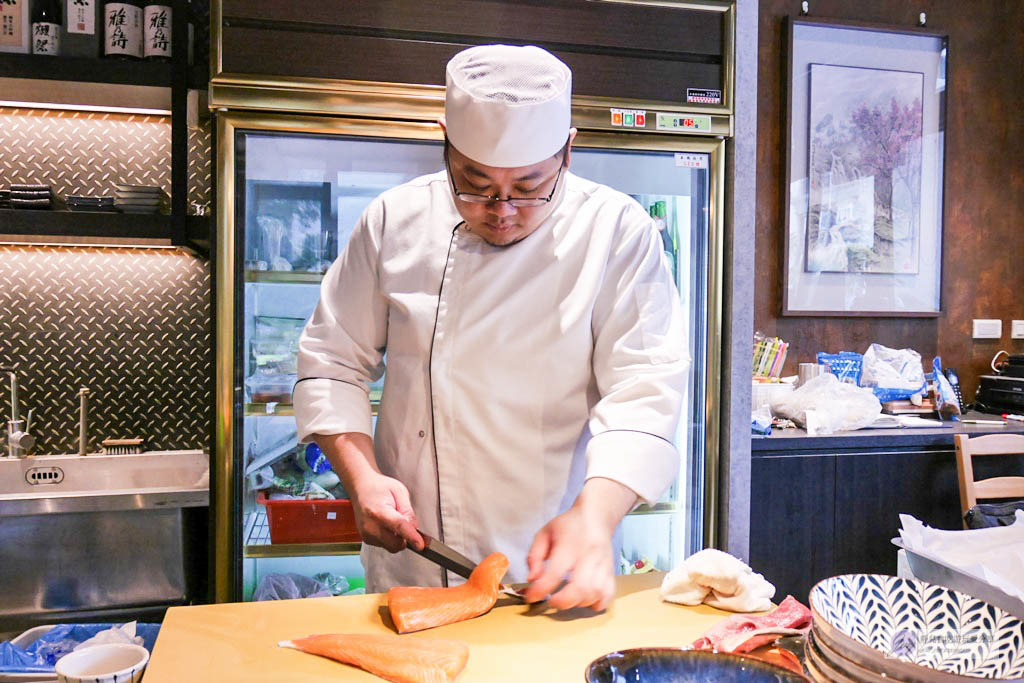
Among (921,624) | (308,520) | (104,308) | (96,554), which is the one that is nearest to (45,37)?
(104,308)

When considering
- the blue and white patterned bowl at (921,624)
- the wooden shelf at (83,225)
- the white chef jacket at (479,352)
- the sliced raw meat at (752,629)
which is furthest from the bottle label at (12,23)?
the blue and white patterned bowl at (921,624)

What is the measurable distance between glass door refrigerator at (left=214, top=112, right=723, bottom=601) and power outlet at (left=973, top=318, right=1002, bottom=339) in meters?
2.25

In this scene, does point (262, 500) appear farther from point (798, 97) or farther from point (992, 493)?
point (798, 97)

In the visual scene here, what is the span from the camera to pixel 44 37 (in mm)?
2475

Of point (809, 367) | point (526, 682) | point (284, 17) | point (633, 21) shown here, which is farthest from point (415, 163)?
point (809, 367)

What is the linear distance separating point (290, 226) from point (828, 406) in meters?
2.11

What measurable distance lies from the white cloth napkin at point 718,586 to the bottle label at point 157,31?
7.32ft

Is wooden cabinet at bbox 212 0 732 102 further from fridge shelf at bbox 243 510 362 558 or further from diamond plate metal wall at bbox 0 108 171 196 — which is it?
fridge shelf at bbox 243 510 362 558

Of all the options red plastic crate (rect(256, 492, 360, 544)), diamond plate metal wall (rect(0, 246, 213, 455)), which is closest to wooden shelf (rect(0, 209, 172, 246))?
diamond plate metal wall (rect(0, 246, 213, 455))

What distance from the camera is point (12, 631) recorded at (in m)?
2.30

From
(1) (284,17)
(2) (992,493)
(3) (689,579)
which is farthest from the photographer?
(2) (992,493)

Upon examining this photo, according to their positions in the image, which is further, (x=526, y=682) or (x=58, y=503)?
(x=58, y=503)

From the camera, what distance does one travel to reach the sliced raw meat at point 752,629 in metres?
1.14

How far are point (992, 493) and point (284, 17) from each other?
2727mm
